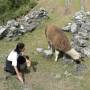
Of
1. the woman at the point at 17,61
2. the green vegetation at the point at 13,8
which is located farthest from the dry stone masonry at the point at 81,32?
the green vegetation at the point at 13,8

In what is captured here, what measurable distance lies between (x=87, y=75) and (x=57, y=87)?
127cm

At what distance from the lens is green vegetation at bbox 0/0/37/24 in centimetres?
2553

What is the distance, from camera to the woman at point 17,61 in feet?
37.5

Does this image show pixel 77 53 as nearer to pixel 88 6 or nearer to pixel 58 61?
pixel 58 61

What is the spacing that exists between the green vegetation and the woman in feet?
43.0

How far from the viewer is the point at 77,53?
12.5 meters

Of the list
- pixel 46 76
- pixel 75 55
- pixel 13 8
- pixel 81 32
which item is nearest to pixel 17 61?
pixel 46 76

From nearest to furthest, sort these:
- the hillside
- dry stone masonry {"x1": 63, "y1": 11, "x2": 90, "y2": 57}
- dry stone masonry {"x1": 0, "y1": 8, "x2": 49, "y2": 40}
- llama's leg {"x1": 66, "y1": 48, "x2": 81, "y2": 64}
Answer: the hillside < llama's leg {"x1": 66, "y1": 48, "x2": 81, "y2": 64} < dry stone masonry {"x1": 63, "y1": 11, "x2": 90, "y2": 57} < dry stone masonry {"x1": 0, "y1": 8, "x2": 49, "y2": 40}

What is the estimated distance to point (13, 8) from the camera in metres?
28.0

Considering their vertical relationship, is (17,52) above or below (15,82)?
above

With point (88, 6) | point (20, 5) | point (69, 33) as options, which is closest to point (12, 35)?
point (69, 33)

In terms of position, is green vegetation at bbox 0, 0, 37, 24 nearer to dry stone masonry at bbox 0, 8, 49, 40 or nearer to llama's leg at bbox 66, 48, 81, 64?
dry stone masonry at bbox 0, 8, 49, 40

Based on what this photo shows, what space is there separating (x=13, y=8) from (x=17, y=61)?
668 inches

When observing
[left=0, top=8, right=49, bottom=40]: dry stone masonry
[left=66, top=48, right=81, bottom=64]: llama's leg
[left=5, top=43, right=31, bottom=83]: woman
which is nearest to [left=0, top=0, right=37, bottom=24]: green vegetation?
[left=0, top=8, right=49, bottom=40]: dry stone masonry
